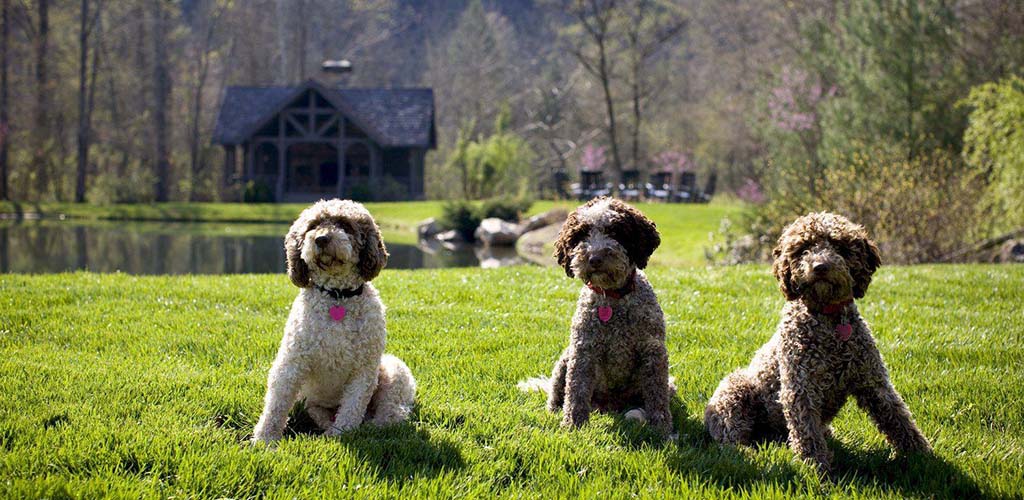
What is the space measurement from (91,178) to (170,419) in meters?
41.3

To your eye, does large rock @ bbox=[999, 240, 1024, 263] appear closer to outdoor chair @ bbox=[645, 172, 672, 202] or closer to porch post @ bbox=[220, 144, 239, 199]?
outdoor chair @ bbox=[645, 172, 672, 202]

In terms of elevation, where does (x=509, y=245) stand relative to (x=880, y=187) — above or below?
below

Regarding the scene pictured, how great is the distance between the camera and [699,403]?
16.5 feet

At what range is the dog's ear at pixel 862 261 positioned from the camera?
12.4ft

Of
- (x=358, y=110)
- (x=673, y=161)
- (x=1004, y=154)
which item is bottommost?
(x=1004, y=154)

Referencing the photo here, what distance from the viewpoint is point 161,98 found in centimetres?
3709

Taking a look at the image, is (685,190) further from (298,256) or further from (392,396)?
(298,256)

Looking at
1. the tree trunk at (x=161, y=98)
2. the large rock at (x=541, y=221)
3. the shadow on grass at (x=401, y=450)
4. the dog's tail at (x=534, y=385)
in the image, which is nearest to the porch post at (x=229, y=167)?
the tree trunk at (x=161, y=98)

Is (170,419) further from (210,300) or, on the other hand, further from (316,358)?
(210,300)

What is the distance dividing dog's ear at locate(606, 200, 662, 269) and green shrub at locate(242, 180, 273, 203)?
33754 millimetres

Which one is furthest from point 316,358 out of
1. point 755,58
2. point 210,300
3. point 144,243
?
point 755,58

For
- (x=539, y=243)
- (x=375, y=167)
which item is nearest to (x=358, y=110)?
(x=375, y=167)

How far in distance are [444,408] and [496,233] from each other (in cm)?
1933

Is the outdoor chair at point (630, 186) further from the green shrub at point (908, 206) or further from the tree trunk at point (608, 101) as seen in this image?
the green shrub at point (908, 206)
